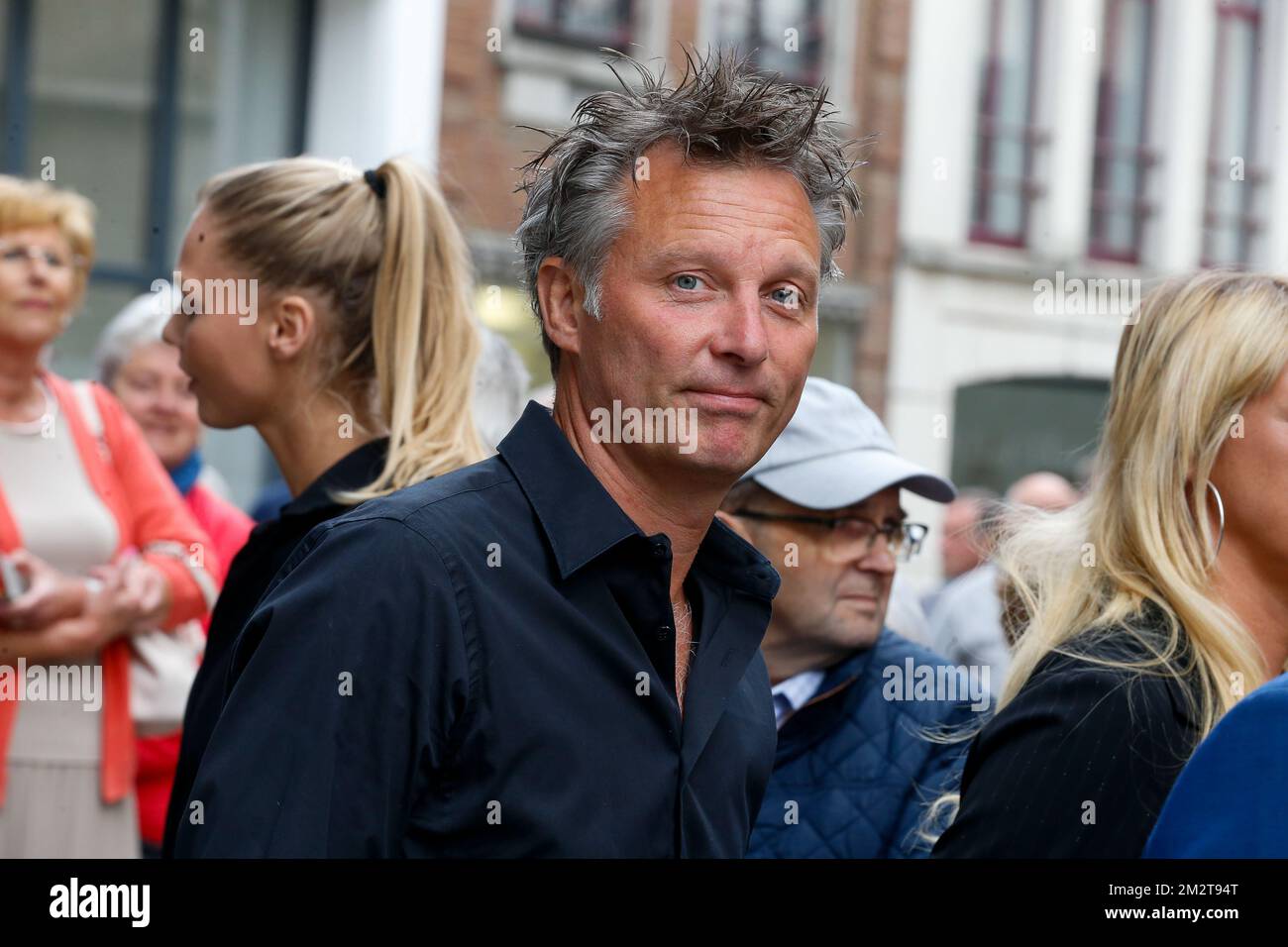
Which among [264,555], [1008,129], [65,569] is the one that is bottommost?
[65,569]

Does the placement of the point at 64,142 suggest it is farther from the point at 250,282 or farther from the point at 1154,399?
the point at 1154,399

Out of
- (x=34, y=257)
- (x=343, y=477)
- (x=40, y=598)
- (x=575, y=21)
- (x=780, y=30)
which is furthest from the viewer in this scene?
(x=780, y=30)

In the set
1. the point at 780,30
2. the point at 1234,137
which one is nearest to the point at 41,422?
the point at 780,30

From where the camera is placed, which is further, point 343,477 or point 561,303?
point 343,477

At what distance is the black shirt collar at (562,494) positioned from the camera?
1952 millimetres

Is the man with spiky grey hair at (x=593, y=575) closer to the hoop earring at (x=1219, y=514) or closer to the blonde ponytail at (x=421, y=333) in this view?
the blonde ponytail at (x=421, y=333)

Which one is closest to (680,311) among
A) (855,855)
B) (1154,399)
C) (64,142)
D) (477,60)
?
(1154,399)

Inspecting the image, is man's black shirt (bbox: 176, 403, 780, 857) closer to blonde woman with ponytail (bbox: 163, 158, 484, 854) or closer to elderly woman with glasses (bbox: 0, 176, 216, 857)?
blonde woman with ponytail (bbox: 163, 158, 484, 854)

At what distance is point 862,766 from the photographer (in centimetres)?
316

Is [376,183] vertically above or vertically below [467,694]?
above

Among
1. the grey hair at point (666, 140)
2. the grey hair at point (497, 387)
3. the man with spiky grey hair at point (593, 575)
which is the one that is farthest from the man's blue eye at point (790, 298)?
the grey hair at point (497, 387)

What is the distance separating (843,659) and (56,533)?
1.69m

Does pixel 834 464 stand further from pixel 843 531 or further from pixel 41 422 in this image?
pixel 41 422
